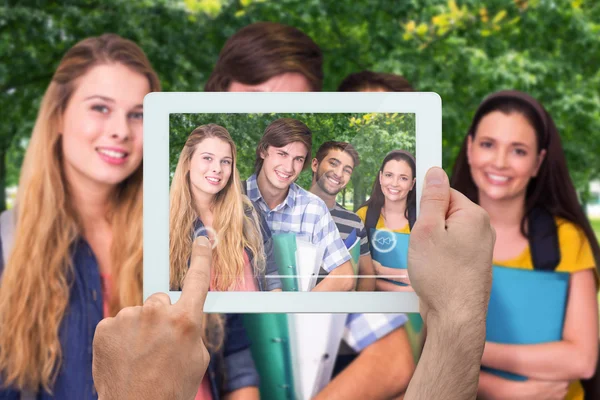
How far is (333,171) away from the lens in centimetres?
130

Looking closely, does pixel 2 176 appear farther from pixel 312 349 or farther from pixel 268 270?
pixel 268 270

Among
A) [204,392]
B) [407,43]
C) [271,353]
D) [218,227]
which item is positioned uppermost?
[407,43]

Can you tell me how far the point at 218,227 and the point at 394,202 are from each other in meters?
0.37

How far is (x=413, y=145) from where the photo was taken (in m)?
1.26

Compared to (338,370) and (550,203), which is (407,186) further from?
(550,203)

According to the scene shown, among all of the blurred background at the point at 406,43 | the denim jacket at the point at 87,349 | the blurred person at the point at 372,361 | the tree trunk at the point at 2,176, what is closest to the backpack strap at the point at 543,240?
the blurred person at the point at 372,361

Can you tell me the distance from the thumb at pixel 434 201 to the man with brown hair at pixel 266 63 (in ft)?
3.38

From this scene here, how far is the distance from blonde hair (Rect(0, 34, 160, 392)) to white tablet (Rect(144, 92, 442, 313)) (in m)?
0.85

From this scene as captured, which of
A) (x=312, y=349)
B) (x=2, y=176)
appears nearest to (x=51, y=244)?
(x=312, y=349)

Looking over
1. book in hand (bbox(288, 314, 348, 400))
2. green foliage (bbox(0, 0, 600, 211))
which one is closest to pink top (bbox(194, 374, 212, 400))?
book in hand (bbox(288, 314, 348, 400))

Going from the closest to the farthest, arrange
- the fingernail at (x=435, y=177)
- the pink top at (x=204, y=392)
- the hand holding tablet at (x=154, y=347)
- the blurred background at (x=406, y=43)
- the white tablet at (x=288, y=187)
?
the hand holding tablet at (x=154, y=347), the fingernail at (x=435, y=177), the white tablet at (x=288, y=187), the pink top at (x=204, y=392), the blurred background at (x=406, y=43)

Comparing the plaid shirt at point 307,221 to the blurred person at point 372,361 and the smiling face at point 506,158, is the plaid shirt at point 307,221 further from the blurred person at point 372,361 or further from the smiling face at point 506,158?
the smiling face at point 506,158

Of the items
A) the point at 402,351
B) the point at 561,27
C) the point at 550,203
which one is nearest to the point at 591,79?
the point at 561,27

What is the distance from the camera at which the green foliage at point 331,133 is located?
50.0 inches
